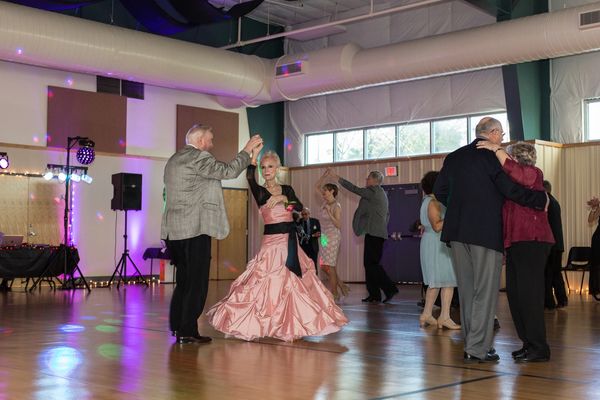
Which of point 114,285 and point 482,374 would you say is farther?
point 114,285

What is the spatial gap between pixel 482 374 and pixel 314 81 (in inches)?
401

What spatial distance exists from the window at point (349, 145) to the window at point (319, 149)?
0.20 metres

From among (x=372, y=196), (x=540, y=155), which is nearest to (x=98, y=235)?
(x=372, y=196)

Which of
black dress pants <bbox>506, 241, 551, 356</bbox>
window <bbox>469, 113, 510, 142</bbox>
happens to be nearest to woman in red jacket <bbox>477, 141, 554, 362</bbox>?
black dress pants <bbox>506, 241, 551, 356</bbox>

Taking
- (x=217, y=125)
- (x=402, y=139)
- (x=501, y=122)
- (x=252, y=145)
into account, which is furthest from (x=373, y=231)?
(x=217, y=125)

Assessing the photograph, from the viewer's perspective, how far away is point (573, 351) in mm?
5137

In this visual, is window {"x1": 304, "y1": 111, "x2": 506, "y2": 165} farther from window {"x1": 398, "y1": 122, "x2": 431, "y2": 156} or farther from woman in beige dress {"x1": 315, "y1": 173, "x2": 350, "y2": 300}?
woman in beige dress {"x1": 315, "y1": 173, "x2": 350, "y2": 300}

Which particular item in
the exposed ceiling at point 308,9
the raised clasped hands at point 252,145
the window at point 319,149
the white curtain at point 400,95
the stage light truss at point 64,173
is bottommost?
the raised clasped hands at point 252,145

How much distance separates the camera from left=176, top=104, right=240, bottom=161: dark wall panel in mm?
15750

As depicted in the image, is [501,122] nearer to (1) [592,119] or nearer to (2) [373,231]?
(1) [592,119]

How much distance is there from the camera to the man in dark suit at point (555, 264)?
8.38m

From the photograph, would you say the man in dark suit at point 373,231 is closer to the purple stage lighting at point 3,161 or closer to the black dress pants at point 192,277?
the black dress pants at point 192,277

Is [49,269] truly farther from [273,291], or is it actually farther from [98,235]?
[273,291]

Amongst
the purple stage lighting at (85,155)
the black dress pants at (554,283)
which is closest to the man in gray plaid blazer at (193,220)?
the black dress pants at (554,283)
